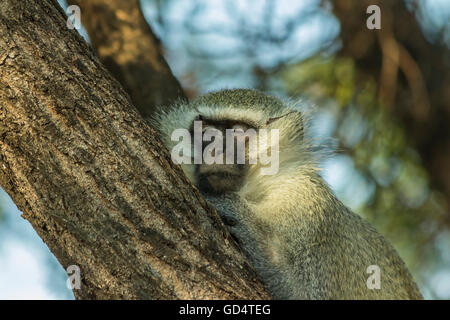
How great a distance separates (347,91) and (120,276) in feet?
13.2

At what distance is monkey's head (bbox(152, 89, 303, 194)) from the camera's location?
11.0 feet

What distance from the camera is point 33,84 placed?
2.38 meters

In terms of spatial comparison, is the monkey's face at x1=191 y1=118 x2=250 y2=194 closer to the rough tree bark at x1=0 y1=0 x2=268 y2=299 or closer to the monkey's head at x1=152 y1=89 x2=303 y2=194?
the monkey's head at x1=152 y1=89 x2=303 y2=194

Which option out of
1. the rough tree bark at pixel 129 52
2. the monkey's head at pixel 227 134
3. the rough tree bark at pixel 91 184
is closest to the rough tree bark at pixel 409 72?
the monkey's head at pixel 227 134

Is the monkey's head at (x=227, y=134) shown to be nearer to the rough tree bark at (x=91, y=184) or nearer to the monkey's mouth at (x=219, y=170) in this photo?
the monkey's mouth at (x=219, y=170)

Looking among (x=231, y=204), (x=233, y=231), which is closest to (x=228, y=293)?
(x=233, y=231)

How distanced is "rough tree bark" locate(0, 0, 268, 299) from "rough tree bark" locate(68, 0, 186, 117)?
1.71 m

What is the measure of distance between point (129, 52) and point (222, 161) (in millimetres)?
1396

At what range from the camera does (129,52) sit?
425cm

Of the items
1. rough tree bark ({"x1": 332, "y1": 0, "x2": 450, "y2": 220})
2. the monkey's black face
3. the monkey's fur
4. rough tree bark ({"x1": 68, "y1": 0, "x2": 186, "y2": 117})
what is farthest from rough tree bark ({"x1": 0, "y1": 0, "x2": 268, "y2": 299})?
rough tree bark ({"x1": 332, "y1": 0, "x2": 450, "y2": 220})

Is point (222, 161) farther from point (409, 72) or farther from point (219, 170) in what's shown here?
point (409, 72)

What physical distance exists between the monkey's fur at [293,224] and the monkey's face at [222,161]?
45 millimetres

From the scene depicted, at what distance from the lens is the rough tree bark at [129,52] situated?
4.21 metres

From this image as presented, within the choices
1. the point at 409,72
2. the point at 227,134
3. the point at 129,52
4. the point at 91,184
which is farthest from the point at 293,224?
the point at 409,72
